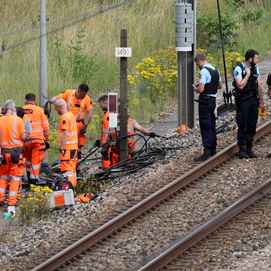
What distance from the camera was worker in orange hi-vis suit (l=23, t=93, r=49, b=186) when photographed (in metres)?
10.4

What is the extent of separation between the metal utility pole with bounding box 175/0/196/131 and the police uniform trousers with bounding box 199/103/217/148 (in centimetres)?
286

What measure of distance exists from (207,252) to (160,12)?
17.7 metres

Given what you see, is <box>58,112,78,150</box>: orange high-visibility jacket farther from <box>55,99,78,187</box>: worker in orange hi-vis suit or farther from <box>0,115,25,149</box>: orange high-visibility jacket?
<box>0,115,25,149</box>: orange high-visibility jacket

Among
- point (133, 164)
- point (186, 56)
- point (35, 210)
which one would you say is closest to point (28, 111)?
point (133, 164)

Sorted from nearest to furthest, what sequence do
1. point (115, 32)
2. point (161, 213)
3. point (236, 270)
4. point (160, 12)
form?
point (236, 270) → point (161, 213) → point (115, 32) → point (160, 12)

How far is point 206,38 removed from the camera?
19797 mm

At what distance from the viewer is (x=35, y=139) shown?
10375mm

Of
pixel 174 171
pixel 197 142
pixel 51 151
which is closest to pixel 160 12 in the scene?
pixel 51 151

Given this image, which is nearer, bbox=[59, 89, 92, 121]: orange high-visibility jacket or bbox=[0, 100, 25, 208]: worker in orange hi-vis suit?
bbox=[0, 100, 25, 208]: worker in orange hi-vis suit

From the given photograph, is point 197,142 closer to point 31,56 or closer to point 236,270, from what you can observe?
point 236,270

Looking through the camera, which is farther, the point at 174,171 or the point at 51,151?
the point at 51,151

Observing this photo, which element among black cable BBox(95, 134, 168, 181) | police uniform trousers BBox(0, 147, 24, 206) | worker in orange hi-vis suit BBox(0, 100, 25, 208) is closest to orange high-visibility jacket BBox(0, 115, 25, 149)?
worker in orange hi-vis suit BBox(0, 100, 25, 208)

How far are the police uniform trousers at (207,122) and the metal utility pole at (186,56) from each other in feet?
9.37

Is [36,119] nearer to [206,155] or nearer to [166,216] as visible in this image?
[206,155]
